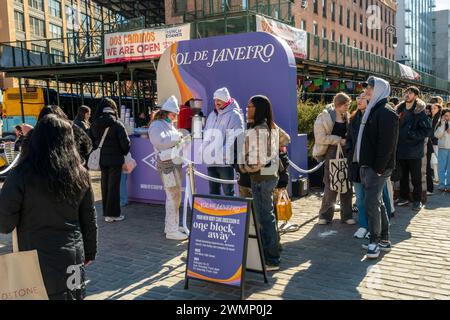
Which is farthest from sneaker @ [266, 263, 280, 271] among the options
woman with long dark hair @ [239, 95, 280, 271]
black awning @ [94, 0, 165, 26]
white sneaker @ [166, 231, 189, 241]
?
black awning @ [94, 0, 165, 26]

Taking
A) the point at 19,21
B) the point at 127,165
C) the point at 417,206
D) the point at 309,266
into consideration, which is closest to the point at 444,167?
the point at 417,206

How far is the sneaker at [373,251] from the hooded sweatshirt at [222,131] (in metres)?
2.09

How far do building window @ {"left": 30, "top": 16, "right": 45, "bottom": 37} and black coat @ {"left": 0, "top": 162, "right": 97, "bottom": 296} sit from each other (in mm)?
60939

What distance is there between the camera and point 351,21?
54062 millimetres

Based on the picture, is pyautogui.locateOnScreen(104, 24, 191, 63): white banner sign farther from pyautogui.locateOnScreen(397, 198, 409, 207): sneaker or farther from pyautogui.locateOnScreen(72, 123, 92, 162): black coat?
pyautogui.locateOnScreen(72, 123, 92, 162): black coat

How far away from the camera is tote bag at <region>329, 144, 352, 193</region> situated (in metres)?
6.64

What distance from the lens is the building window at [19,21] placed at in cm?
5341

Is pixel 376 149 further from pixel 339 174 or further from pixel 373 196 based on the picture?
pixel 339 174

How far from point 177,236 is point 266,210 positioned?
2.02 m

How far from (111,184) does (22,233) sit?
4.78 metres

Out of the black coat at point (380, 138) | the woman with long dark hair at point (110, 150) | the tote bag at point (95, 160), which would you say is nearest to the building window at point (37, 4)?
the tote bag at point (95, 160)

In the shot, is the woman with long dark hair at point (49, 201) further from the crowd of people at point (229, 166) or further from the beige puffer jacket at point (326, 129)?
the beige puffer jacket at point (326, 129)

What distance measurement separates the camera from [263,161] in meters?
4.70
